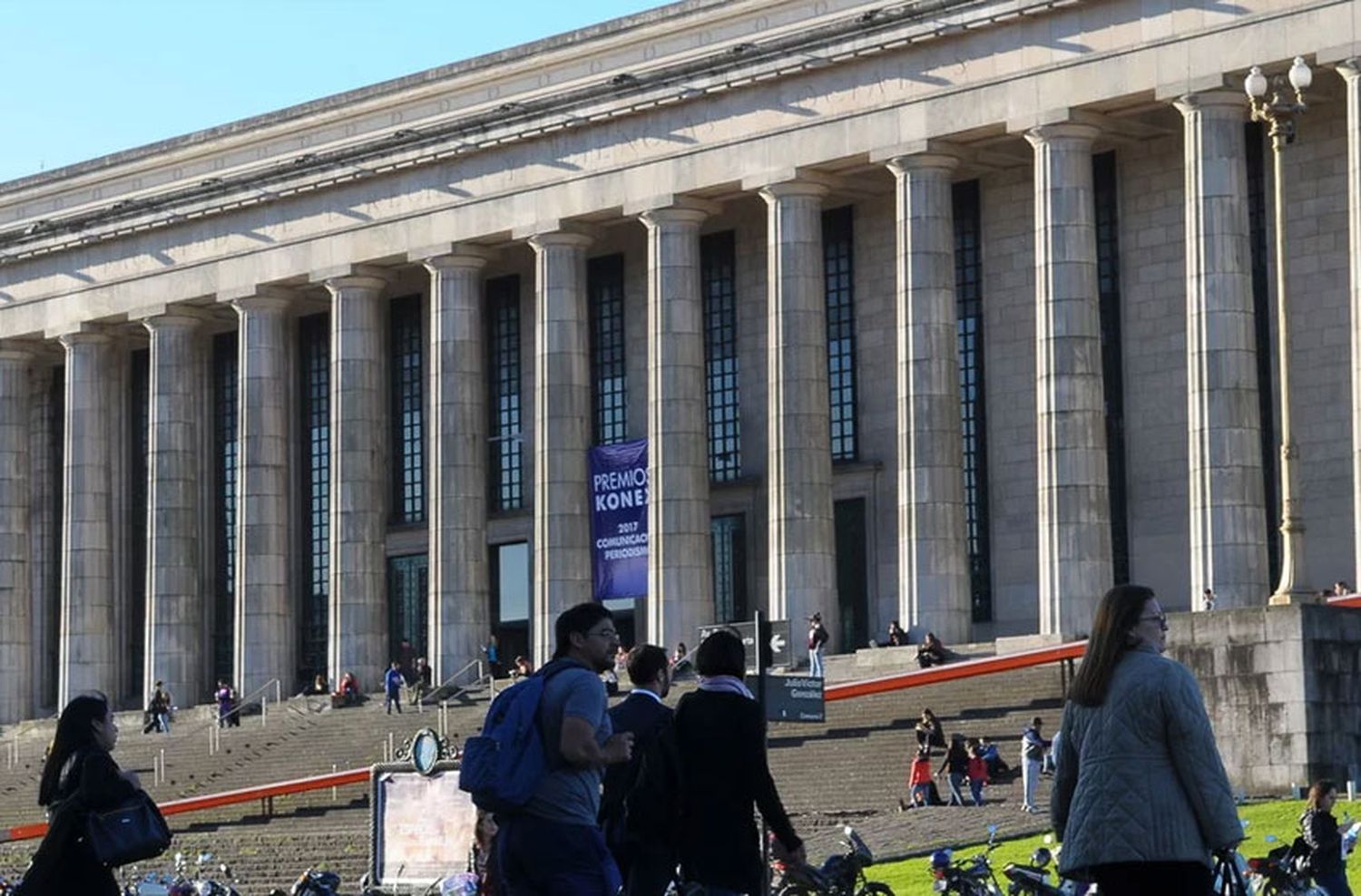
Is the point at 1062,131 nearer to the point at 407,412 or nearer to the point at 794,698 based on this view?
the point at 407,412

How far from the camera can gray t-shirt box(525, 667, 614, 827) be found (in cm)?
1552

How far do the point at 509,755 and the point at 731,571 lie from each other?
5366cm

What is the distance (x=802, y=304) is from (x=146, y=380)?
25.1 meters

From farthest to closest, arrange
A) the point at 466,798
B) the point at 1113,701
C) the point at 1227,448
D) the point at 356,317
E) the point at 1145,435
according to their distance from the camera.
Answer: the point at 356,317 → the point at 1145,435 → the point at 1227,448 → the point at 466,798 → the point at 1113,701

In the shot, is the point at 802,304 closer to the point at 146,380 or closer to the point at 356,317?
the point at 356,317

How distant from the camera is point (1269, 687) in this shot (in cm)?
3831

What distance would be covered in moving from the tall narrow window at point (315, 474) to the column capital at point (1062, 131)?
24.4 metres

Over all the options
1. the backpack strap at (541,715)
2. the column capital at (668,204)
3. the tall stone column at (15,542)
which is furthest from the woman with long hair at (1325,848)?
the tall stone column at (15,542)

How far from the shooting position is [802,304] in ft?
205

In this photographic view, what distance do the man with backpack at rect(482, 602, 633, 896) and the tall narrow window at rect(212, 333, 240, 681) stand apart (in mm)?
63881

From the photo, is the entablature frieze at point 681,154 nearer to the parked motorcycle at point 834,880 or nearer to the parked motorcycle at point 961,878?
the parked motorcycle at point 834,880

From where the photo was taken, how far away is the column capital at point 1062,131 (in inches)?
2285

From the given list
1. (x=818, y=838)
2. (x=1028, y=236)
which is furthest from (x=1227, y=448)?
(x=818, y=838)

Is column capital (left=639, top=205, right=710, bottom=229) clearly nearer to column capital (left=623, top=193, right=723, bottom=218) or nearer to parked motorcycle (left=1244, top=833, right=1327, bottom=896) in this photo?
column capital (left=623, top=193, right=723, bottom=218)
